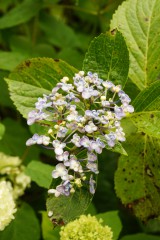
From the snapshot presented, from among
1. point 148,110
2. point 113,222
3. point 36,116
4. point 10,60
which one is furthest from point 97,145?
point 10,60

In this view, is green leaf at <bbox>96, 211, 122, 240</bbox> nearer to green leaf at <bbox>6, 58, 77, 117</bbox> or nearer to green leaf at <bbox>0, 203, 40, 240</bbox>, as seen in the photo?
green leaf at <bbox>0, 203, 40, 240</bbox>

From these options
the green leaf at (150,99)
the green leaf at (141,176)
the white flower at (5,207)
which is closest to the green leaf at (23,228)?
the white flower at (5,207)

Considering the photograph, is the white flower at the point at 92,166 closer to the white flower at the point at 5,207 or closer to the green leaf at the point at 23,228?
the white flower at the point at 5,207

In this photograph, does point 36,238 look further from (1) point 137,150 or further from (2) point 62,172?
(2) point 62,172

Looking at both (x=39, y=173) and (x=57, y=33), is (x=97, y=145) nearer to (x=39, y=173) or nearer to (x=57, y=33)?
(x=39, y=173)

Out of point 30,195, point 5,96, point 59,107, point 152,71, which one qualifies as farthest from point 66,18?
point 59,107
